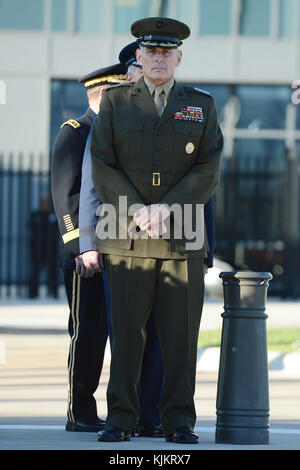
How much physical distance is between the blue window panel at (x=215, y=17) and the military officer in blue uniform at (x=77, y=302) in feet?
65.4

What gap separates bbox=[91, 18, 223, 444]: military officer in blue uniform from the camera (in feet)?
19.5

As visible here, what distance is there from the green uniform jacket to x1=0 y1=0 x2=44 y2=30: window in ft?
66.3

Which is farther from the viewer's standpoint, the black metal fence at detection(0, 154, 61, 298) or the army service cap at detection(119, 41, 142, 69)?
the black metal fence at detection(0, 154, 61, 298)

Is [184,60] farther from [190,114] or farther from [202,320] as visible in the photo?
[190,114]

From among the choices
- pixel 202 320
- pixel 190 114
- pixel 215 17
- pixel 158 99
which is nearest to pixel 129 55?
pixel 158 99

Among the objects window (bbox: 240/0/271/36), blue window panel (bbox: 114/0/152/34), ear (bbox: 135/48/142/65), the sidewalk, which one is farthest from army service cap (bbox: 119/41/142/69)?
window (bbox: 240/0/271/36)

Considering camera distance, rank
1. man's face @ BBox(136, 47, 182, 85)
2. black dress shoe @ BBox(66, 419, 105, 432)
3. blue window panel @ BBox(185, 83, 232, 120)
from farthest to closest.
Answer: blue window panel @ BBox(185, 83, 232, 120) < black dress shoe @ BBox(66, 419, 105, 432) < man's face @ BBox(136, 47, 182, 85)

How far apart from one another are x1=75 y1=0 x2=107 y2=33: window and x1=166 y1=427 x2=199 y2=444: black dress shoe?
68.0ft

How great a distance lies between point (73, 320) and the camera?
6695 mm

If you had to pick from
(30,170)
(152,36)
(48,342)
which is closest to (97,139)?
(152,36)

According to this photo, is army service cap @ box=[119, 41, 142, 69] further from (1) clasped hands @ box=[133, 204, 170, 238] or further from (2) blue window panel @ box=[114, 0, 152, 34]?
(2) blue window panel @ box=[114, 0, 152, 34]

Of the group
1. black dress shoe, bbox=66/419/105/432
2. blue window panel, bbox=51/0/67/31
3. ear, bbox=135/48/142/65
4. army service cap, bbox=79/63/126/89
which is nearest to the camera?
ear, bbox=135/48/142/65

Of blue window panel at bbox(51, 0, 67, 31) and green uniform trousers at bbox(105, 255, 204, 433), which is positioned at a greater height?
blue window panel at bbox(51, 0, 67, 31)

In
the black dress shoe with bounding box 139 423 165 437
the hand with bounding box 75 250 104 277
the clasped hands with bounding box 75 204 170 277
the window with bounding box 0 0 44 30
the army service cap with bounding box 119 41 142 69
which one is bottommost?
the black dress shoe with bounding box 139 423 165 437
